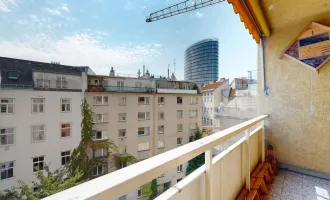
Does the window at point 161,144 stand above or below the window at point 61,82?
below

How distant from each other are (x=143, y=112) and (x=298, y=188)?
490 inches

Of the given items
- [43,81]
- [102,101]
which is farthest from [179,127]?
[43,81]

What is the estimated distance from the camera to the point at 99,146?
457 inches

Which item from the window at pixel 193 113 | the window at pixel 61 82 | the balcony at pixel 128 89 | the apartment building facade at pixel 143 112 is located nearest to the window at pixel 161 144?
the apartment building facade at pixel 143 112

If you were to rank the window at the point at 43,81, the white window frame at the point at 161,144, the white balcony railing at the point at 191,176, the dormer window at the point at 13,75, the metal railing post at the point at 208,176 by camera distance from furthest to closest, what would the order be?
1. the white window frame at the point at 161,144
2. the window at the point at 43,81
3. the dormer window at the point at 13,75
4. the metal railing post at the point at 208,176
5. the white balcony railing at the point at 191,176

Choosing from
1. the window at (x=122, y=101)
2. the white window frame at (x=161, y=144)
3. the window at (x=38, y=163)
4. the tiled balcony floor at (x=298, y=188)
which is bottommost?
the white window frame at (x=161, y=144)

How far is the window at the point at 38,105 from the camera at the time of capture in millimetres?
8969

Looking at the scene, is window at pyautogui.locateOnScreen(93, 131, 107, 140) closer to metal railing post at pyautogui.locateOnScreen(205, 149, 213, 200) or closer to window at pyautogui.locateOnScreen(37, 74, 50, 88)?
window at pyautogui.locateOnScreen(37, 74, 50, 88)

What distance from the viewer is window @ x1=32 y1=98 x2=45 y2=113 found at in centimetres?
897

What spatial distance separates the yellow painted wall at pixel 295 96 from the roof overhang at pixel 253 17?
102mm

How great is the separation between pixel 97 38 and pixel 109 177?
34723mm

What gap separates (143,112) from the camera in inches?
535

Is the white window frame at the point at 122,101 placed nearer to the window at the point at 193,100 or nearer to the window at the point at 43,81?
the window at the point at 43,81

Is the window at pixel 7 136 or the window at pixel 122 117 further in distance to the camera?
the window at pixel 122 117
